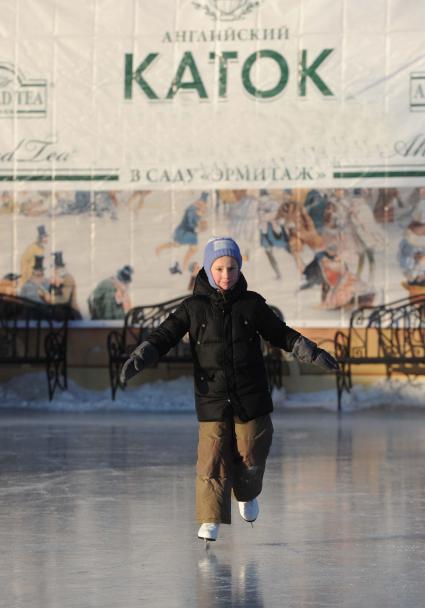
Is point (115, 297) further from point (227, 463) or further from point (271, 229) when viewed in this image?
point (227, 463)

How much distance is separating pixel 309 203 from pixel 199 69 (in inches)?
73.5

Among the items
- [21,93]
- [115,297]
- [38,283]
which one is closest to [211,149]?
[115,297]

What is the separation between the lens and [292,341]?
796cm

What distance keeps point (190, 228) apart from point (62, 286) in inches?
60.5

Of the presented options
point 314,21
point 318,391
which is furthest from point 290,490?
point 314,21

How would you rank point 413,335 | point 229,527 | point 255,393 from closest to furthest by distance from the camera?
point 255,393
point 229,527
point 413,335

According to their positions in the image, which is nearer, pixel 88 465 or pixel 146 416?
pixel 88 465

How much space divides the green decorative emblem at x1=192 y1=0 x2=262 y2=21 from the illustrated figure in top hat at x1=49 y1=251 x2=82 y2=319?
120 inches

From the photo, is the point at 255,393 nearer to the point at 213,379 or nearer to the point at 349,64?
the point at 213,379

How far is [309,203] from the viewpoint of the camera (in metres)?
17.5

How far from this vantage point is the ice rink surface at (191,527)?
6461mm

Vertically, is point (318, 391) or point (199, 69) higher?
point (199, 69)

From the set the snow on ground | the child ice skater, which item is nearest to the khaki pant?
the child ice skater

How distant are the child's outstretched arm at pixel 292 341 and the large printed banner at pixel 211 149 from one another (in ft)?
31.2
